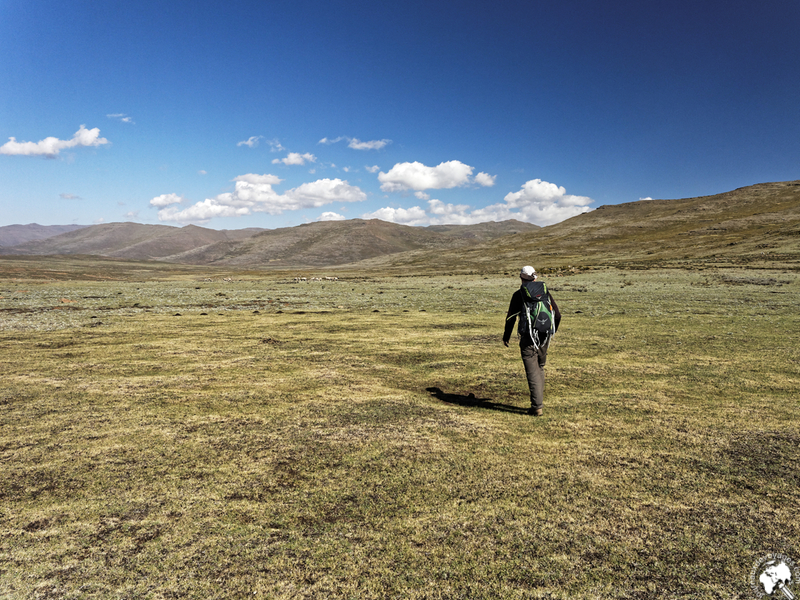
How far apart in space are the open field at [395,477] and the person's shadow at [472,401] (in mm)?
115

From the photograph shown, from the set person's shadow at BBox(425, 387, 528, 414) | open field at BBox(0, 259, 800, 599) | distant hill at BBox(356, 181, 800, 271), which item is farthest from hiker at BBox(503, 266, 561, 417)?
distant hill at BBox(356, 181, 800, 271)

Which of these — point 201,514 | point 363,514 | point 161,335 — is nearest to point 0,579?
point 201,514

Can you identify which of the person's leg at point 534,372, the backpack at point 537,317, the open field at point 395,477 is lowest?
the open field at point 395,477

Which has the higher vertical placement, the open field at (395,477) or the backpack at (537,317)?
the backpack at (537,317)

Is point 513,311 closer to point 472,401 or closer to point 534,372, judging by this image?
point 534,372

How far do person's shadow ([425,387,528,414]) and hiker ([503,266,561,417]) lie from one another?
630 mm

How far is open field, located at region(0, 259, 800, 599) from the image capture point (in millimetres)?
4629

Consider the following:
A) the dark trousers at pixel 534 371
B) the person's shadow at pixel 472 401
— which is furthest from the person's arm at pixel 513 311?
the person's shadow at pixel 472 401

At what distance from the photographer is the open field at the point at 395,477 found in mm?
4629

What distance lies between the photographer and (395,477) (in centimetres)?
669
